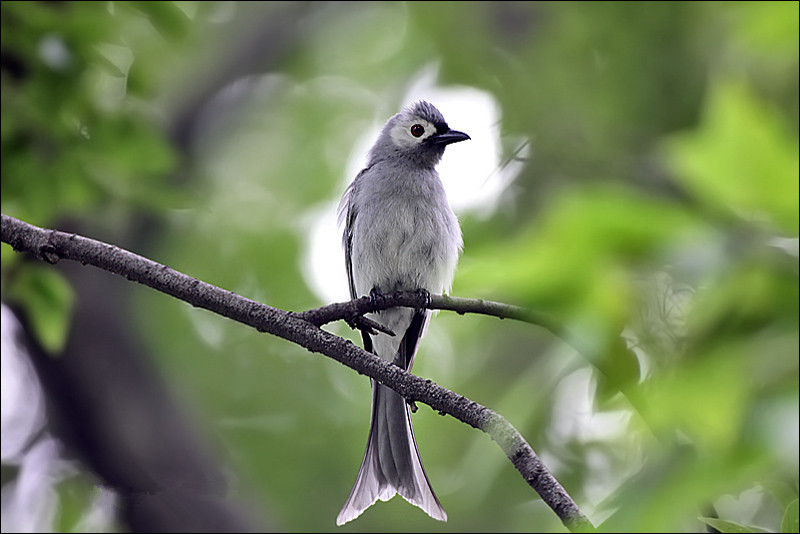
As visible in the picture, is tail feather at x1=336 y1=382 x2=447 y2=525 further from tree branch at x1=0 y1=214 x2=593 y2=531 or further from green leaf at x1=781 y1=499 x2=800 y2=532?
green leaf at x1=781 y1=499 x2=800 y2=532

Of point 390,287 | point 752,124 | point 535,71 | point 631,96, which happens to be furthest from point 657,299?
point 535,71

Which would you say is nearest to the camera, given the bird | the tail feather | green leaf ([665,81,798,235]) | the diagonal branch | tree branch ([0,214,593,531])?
green leaf ([665,81,798,235])

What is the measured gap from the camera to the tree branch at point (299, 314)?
2459mm

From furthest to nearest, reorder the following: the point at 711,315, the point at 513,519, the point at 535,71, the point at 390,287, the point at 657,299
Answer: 1. the point at 535,71
2. the point at 513,519
3. the point at 390,287
4. the point at 657,299
5. the point at 711,315

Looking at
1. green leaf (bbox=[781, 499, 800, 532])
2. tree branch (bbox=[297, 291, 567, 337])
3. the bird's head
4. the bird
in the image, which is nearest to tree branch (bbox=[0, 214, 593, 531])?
tree branch (bbox=[297, 291, 567, 337])

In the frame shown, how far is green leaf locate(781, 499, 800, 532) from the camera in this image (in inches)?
66.1

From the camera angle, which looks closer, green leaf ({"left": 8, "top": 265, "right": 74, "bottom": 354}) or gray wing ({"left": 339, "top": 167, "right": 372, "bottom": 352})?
green leaf ({"left": 8, "top": 265, "right": 74, "bottom": 354})

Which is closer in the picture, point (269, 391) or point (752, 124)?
point (752, 124)

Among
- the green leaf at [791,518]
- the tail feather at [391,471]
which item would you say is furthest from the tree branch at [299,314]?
the tail feather at [391,471]

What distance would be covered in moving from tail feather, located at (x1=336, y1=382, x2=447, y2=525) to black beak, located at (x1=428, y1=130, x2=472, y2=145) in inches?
88.0

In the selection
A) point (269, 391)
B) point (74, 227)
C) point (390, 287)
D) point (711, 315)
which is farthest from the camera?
point (269, 391)

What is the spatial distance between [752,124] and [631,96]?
6.43m

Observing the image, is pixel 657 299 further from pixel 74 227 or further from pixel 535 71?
A: pixel 535 71

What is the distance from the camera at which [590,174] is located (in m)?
7.05
